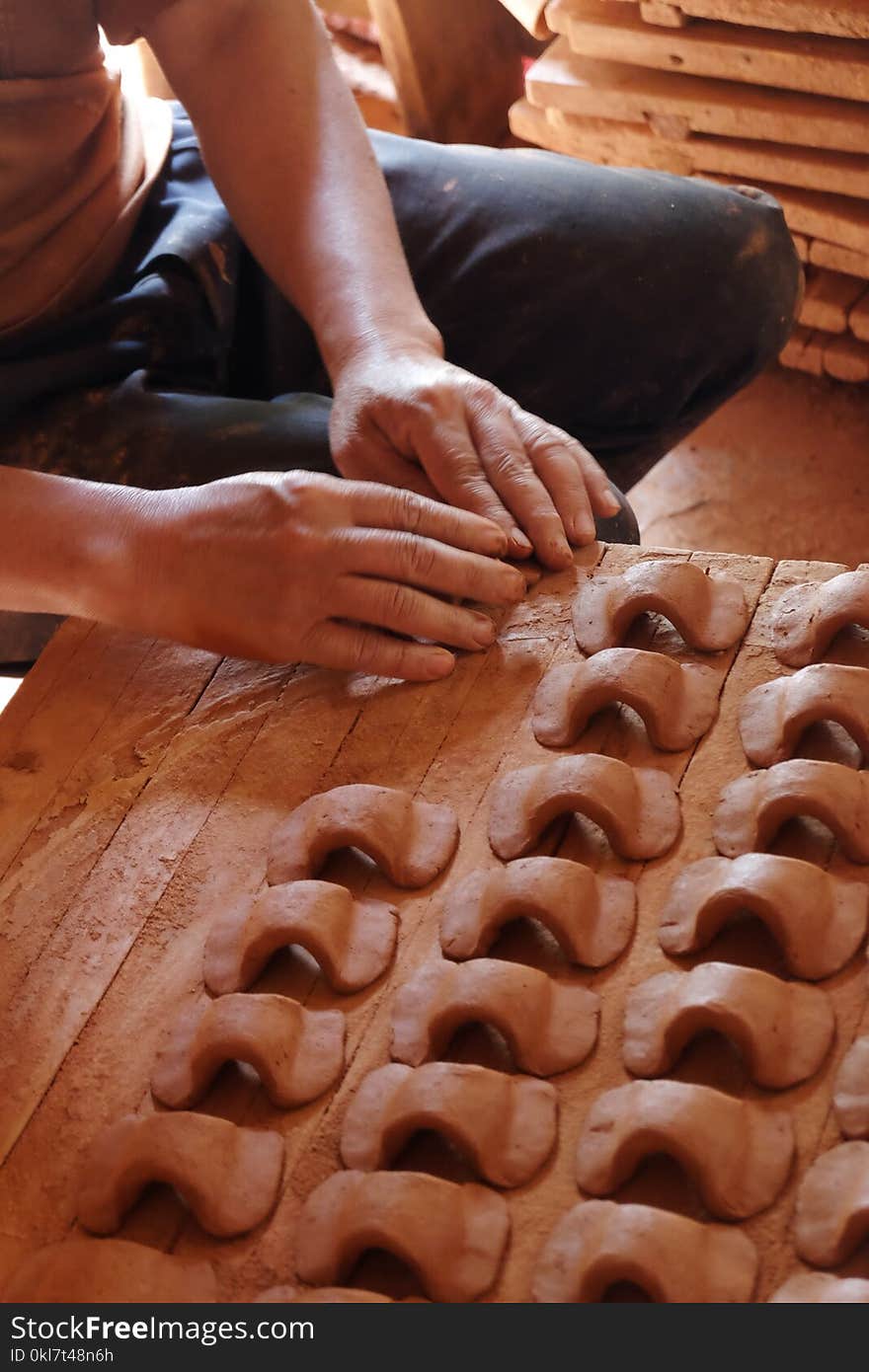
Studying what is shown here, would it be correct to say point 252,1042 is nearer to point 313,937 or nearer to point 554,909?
point 313,937

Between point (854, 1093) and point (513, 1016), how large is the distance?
0.30m

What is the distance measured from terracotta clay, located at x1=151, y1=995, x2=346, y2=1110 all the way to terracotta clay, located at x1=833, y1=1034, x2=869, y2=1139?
1.52ft

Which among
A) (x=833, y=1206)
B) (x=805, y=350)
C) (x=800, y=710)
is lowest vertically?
(x=805, y=350)

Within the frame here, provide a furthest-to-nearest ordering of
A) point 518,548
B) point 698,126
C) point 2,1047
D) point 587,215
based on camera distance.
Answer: point 698,126 → point 587,215 → point 518,548 → point 2,1047

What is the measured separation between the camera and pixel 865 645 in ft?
4.95

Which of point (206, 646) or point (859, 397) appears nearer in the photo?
point (206, 646)

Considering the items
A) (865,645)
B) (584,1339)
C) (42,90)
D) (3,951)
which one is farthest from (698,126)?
(584,1339)

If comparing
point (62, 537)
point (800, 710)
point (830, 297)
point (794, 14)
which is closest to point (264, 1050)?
point (800, 710)

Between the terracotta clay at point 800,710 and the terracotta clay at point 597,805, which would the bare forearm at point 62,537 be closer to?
the terracotta clay at point 597,805

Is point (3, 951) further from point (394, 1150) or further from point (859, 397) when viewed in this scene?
point (859, 397)

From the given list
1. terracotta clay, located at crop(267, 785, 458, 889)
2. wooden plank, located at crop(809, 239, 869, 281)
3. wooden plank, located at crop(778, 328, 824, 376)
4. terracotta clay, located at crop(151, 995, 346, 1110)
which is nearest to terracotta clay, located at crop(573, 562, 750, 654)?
terracotta clay, located at crop(267, 785, 458, 889)

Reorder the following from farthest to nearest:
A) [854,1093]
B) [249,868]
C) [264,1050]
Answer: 1. [249,868]
2. [264,1050]
3. [854,1093]

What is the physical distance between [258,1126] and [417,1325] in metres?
0.27

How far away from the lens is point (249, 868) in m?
1.48
